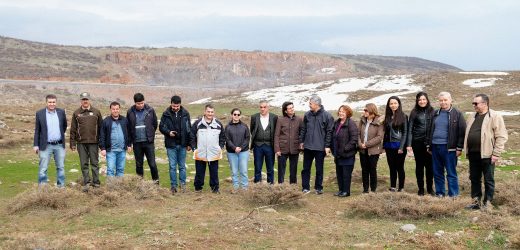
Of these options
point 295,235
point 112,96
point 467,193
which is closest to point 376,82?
point 112,96

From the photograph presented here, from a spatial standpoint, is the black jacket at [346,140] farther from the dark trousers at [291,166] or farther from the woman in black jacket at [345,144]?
the dark trousers at [291,166]

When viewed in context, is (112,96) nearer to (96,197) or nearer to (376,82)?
(376,82)

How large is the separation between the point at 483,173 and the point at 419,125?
1.66 m

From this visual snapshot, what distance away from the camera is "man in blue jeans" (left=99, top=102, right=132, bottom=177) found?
36.0 feet

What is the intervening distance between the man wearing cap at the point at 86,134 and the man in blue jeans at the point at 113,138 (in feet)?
0.97

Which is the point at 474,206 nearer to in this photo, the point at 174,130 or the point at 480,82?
the point at 174,130

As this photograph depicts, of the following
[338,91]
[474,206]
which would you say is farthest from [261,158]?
[338,91]

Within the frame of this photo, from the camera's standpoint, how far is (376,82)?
171ft

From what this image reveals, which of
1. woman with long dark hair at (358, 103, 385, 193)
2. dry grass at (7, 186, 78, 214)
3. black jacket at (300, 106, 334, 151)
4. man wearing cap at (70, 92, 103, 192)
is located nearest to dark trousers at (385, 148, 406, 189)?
woman with long dark hair at (358, 103, 385, 193)

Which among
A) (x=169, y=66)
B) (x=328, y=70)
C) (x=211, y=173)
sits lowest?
(x=211, y=173)

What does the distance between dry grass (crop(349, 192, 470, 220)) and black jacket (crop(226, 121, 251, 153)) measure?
3.18 metres

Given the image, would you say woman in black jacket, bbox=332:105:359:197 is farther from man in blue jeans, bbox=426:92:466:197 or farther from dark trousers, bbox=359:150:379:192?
man in blue jeans, bbox=426:92:466:197

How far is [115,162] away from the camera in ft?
37.2

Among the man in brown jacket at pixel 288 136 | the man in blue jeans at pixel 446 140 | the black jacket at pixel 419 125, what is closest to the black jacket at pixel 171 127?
the man in brown jacket at pixel 288 136
